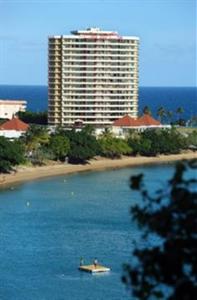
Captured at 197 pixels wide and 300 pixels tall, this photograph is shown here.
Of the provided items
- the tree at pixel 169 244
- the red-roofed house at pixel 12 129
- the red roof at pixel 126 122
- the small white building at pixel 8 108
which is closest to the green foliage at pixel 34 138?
the red-roofed house at pixel 12 129

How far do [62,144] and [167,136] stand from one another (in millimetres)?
12137

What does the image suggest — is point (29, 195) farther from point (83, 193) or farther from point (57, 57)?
point (57, 57)

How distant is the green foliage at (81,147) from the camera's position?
200ft

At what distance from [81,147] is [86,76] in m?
13.5

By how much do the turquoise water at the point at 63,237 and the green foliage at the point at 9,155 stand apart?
2307 millimetres

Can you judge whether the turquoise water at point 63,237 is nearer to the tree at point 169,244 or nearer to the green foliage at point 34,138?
the green foliage at point 34,138

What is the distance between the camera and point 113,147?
2549 inches

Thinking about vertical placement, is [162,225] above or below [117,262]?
above

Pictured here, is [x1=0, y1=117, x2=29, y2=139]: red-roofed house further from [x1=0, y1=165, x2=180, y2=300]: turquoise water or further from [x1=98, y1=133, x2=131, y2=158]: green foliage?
[x1=0, y1=165, x2=180, y2=300]: turquoise water

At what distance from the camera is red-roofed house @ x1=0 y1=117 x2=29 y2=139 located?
63.9m

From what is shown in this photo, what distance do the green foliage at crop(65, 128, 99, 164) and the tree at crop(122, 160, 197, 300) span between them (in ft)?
174

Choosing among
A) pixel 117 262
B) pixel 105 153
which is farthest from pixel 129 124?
pixel 117 262

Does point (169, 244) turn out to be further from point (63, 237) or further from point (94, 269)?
point (63, 237)

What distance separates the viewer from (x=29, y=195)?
1807 inches
